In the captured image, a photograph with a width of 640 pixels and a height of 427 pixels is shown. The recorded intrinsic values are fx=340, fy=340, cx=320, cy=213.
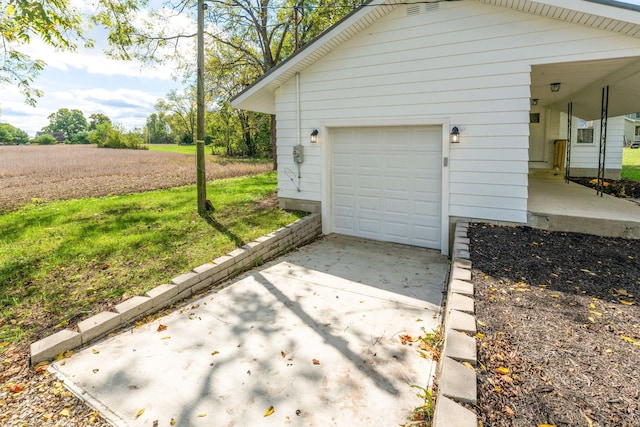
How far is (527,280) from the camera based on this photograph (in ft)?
11.6

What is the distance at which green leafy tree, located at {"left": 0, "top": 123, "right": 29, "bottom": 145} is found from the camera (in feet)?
120

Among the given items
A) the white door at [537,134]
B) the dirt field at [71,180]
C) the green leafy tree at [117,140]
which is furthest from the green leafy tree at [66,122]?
the white door at [537,134]

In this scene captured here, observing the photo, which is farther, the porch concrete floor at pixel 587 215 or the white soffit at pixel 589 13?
the porch concrete floor at pixel 587 215

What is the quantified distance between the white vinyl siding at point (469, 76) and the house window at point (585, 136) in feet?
29.5

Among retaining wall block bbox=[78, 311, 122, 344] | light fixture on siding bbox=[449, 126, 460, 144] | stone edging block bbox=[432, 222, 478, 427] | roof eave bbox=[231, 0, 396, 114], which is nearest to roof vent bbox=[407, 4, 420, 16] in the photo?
roof eave bbox=[231, 0, 396, 114]

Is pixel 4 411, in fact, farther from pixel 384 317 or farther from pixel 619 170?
pixel 619 170

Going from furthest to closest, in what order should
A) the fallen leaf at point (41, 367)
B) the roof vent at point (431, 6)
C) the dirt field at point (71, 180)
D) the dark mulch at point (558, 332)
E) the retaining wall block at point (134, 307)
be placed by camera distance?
the dirt field at point (71, 180)
the roof vent at point (431, 6)
the retaining wall block at point (134, 307)
the fallen leaf at point (41, 367)
the dark mulch at point (558, 332)

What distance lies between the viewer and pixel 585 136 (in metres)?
11.9

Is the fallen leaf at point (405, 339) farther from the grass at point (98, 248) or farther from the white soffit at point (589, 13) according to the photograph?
the white soffit at point (589, 13)

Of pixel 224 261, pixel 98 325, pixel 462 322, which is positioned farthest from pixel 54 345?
pixel 462 322

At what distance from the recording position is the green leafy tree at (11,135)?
36672 mm

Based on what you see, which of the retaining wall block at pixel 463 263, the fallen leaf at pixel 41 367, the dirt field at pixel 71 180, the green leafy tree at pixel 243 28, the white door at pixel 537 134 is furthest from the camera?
the white door at pixel 537 134

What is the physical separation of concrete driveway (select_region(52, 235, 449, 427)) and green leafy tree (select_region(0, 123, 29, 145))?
4362 centimetres

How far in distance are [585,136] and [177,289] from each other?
13962mm
